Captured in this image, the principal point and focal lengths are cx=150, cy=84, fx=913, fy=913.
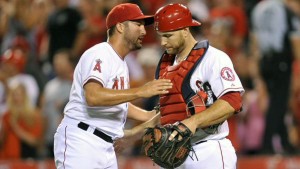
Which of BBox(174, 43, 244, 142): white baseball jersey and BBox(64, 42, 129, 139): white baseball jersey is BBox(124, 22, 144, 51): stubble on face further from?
BBox(174, 43, 244, 142): white baseball jersey

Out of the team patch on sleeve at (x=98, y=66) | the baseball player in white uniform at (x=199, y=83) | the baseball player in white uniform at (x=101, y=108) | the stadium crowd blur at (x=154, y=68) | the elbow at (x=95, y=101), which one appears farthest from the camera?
the stadium crowd blur at (x=154, y=68)

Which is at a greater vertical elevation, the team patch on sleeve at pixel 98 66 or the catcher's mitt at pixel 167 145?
the team patch on sleeve at pixel 98 66

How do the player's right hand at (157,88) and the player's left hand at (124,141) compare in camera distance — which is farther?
the player's left hand at (124,141)

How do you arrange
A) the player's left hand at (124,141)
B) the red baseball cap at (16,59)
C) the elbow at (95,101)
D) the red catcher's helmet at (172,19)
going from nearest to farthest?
the red catcher's helmet at (172,19) → the elbow at (95,101) → the player's left hand at (124,141) → the red baseball cap at (16,59)

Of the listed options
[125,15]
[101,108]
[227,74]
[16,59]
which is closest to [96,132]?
[101,108]

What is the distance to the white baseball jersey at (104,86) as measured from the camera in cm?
697

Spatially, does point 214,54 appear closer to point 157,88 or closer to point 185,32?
point 185,32

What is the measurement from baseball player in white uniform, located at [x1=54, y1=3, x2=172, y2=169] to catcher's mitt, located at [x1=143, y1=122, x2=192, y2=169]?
53cm

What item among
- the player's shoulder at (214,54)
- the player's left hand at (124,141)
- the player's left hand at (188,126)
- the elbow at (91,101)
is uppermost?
the player's shoulder at (214,54)

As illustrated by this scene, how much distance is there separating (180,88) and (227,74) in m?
0.38

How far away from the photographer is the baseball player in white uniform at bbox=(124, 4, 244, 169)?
21.4 ft

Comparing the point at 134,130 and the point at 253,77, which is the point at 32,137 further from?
the point at 134,130

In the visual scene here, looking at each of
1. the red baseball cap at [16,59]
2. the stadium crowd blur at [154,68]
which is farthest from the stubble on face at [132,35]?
the red baseball cap at [16,59]

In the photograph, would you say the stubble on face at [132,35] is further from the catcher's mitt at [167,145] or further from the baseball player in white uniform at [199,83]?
the catcher's mitt at [167,145]
